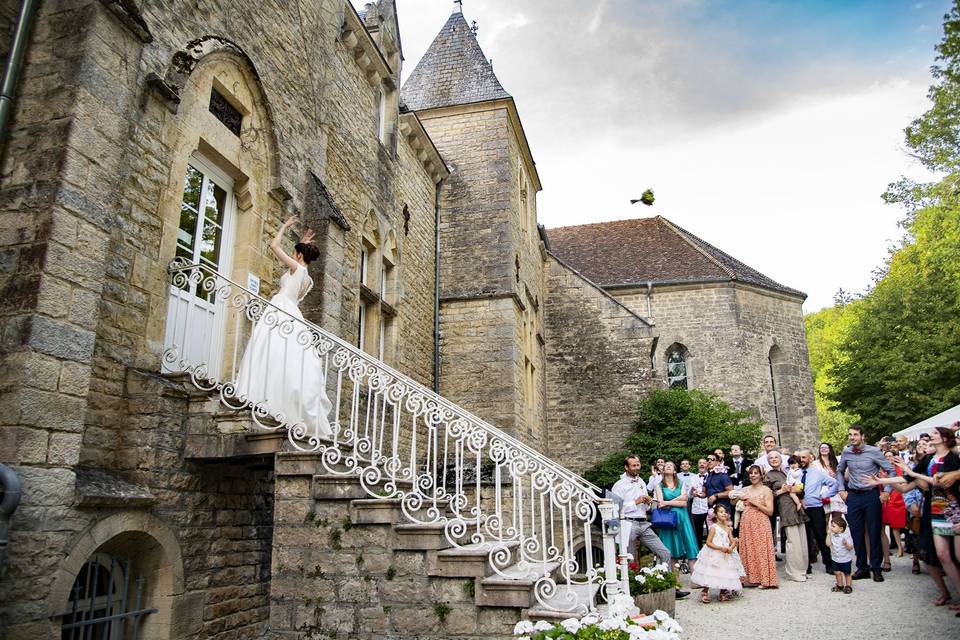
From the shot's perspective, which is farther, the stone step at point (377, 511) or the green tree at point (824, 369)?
the green tree at point (824, 369)

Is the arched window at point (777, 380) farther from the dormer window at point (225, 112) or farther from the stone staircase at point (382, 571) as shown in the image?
the dormer window at point (225, 112)

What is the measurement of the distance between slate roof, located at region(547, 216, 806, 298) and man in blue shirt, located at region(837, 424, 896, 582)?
1594 cm

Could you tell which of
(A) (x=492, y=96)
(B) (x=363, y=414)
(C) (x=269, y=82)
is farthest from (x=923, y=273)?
(C) (x=269, y=82)

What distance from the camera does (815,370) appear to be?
4134cm

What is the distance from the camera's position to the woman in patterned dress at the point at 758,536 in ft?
26.6

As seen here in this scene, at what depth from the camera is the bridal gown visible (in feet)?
19.5

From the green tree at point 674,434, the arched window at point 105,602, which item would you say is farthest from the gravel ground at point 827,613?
the green tree at point 674,434

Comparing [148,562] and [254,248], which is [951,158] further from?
[148,562]

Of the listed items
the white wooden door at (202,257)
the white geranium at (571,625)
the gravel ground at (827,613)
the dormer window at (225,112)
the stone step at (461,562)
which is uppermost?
the dormer window at (225,112)

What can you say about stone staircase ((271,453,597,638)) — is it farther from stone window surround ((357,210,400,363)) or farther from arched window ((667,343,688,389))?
arched window ((667,343,688,389))

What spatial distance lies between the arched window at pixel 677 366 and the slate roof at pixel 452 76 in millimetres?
11625

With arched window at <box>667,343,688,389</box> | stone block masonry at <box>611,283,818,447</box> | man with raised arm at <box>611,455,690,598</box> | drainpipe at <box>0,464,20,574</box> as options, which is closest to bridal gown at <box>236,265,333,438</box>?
drainpipe at <box>0,464,20,574</box>

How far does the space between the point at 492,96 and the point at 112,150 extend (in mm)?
12619

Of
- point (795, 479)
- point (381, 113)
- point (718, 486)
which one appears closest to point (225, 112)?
point (381, 113)
